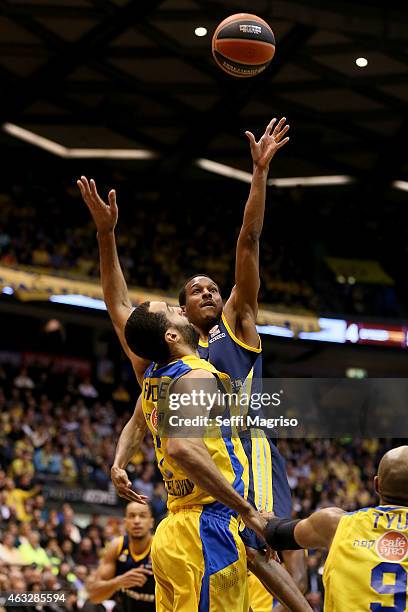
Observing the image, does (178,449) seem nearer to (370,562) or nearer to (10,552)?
(370,562)

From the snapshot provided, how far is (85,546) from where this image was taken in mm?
14750

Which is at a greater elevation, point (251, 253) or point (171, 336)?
point (251, 253)

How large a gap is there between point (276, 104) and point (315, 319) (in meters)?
5.64

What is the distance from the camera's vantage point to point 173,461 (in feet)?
16.4

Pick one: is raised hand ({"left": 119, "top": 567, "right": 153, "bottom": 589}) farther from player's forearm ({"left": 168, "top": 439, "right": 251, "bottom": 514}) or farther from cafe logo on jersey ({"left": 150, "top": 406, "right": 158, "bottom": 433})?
player's forearm ({"left": 168, "top": 439, "right": 251, "bottom": 514})

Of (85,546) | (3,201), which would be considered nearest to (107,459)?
(85,546)

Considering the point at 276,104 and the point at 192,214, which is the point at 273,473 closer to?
the point at 276,104

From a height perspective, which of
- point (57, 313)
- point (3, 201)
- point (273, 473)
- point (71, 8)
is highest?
point (71, 8)

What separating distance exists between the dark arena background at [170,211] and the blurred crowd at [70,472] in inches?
2.3

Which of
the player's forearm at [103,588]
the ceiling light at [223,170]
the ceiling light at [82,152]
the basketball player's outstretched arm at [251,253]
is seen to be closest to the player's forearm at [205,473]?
the basketball player's outstretched arm at [251,253]

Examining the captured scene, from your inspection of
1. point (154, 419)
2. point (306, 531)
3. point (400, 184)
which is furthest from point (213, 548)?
point (400, 184)

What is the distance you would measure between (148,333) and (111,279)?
3.78 feet

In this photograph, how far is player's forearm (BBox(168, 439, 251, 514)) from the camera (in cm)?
459

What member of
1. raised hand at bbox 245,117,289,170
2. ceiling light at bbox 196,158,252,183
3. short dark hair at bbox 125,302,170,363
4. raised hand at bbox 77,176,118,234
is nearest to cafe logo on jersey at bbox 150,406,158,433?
short dark hair at bbox 125,302,170,363
